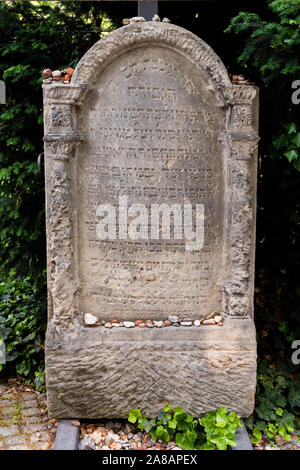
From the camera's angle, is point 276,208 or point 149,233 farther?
point 276,208

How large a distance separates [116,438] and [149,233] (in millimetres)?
1495

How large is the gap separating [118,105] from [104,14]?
186 centimetres

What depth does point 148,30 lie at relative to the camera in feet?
10.3

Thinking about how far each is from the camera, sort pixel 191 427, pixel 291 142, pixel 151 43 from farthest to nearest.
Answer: pixel 291 142 < pixel 191 427 < pixel 151 43

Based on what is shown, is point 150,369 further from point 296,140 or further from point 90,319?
point 296,140

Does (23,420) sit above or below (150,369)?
below

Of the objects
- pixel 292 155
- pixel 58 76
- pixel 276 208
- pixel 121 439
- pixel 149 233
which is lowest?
pixel 121 439

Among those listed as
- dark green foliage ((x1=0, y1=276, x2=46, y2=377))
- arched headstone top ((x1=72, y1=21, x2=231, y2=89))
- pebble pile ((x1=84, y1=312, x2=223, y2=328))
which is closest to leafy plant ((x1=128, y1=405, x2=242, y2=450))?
pebble pile ((x1=84, y1=312, x2=223, y2=328))

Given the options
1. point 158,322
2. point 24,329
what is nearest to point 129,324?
point 158,322

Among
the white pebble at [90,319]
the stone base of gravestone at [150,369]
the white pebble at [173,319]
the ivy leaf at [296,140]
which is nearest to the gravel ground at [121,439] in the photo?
the stone base of gravestone at [150,369]

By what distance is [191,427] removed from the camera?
10.9 feet

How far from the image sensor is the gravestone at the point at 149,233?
3.23 meters

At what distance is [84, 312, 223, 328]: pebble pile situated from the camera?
3428 mm

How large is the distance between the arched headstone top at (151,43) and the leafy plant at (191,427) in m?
2.31
